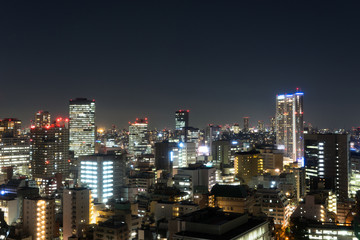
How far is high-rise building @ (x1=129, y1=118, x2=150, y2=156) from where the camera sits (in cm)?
9375

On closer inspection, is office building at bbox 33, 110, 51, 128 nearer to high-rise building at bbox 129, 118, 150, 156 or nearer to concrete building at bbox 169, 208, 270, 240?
high-rise building at bbox 129, 118, 150, 156

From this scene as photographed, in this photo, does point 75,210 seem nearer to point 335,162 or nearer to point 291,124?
point 335,162

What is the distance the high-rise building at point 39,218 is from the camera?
2812cm

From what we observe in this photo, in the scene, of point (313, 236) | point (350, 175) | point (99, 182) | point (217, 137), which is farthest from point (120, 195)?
point (217, 137)

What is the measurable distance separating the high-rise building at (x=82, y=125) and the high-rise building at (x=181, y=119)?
25.2 m

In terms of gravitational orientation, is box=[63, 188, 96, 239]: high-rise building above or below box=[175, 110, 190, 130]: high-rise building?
below

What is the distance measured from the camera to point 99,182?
1678 inches

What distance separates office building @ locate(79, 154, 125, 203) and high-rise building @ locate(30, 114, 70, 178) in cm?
2097

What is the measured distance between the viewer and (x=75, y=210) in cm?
2977

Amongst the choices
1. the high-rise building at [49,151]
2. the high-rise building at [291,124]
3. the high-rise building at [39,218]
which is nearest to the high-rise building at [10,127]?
the high-rise building at [49,151]

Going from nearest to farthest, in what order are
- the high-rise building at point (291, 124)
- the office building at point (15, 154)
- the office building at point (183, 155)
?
the office building at point (183, 155) → the office building at point (15, 154) → the high-rise building at point (291, 124)

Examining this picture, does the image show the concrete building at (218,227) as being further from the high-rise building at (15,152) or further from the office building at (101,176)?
the high-rise building at (15,152)

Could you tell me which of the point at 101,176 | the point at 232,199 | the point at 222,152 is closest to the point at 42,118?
the point at 222,152

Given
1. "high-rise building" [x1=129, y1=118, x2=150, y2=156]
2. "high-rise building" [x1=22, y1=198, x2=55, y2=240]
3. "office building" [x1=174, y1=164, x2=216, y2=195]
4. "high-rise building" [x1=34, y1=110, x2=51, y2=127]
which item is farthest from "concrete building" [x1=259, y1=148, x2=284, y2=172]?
"high-rise building" [x1=34, y1=110, x2=51, y2=127]
